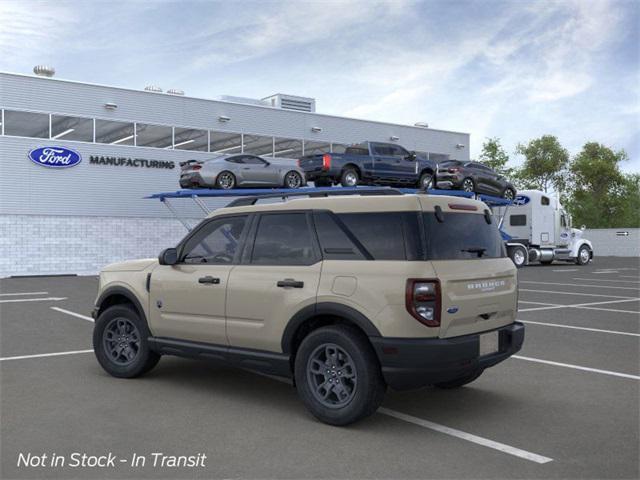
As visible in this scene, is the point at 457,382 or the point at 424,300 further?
the point at 457,382

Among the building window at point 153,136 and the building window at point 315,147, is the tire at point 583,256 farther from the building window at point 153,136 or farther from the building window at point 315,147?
the building window at point 153,136

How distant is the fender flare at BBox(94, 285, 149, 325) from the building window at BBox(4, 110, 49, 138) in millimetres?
21542

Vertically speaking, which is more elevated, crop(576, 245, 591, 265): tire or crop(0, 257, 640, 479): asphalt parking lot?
crop(576, 245, 591, 265): tire

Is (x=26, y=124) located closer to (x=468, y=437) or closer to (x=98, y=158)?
(x=98, y=158)

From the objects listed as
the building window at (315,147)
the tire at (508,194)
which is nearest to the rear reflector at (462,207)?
the tire at (508,194)

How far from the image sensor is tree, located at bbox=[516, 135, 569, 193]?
7025 cm

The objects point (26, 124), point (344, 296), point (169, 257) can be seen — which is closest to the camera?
point (344, 296)

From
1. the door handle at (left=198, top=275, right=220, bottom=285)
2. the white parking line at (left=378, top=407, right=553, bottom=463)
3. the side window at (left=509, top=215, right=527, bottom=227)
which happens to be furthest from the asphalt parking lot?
the side window at (left=509, top=215, right=527, bottom=227)

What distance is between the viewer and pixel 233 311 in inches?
226

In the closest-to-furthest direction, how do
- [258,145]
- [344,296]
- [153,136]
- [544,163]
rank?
[344,296] < [153,136] < [258,145] < [544,163]

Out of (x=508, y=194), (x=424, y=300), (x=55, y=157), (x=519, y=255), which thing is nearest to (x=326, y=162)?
(x=508, y=194)

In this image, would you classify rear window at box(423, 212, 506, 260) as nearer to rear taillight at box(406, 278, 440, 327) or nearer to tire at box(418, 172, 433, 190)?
rear taillight at box(406, 278, 440, 327)

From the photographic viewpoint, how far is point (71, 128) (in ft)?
88.2

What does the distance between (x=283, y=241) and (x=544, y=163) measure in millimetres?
69635
